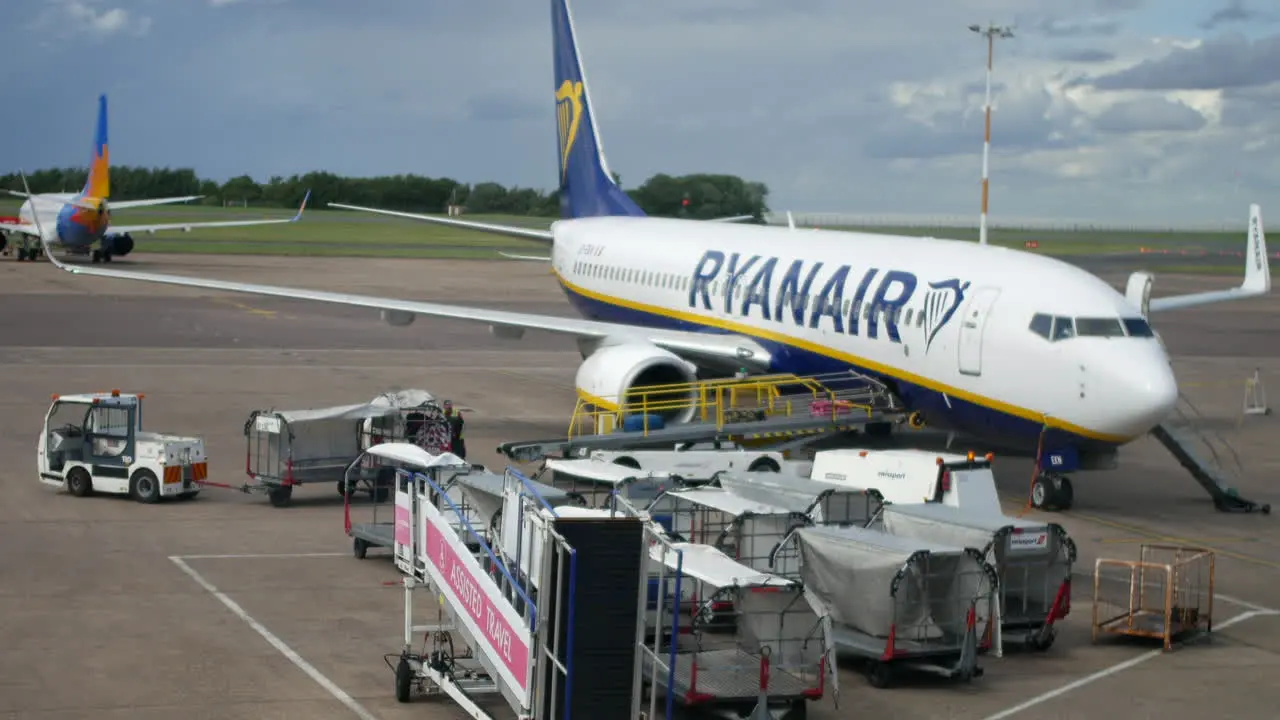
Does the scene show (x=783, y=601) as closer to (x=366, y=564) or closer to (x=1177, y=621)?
(x=1177, y=621)

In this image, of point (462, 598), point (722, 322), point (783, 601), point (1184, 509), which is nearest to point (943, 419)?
point (1184, 509)

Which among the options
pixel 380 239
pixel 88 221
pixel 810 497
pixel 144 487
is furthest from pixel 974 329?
pixel 380 239

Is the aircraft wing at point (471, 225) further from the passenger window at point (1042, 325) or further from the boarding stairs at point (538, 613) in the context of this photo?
the boarding stairs at point (538, 613)

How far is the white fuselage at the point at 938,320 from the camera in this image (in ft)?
75.6

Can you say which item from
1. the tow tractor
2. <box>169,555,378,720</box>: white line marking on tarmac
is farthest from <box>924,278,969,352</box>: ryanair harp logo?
<box>169,555,378,720</box>: white line marking on tarmac

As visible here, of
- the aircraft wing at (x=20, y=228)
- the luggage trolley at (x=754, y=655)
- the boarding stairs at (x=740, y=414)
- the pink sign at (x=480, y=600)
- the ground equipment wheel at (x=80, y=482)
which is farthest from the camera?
the aircraft wing at (x=20, y=228)

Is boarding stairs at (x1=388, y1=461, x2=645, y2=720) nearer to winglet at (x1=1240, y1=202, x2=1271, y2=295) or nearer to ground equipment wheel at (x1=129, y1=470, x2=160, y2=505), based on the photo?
ground equipment wheel at (x1=129, y1=470, x2=160, y2=505)

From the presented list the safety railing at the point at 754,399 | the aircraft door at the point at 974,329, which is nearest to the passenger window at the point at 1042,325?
the aircraft door at the point at 974,329

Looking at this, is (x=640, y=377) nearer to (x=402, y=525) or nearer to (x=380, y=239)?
(x=402, y=525)

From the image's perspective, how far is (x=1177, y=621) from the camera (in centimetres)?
1762

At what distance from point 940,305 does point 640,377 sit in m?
6.14

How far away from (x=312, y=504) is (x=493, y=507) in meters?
9.02

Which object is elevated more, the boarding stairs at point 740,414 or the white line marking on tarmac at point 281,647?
the boarding stairs at point 740,414

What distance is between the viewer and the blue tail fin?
42.2 metres
